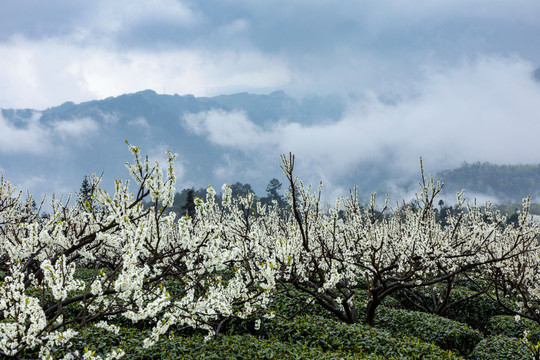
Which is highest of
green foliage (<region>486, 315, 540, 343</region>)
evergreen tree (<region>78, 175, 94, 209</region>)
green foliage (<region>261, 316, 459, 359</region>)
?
evergreen tree (<region>78, 175, 94, 209</region>)

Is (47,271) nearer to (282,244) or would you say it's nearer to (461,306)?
(282,244)

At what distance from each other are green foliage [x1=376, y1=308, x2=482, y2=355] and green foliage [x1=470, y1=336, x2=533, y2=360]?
66 cm

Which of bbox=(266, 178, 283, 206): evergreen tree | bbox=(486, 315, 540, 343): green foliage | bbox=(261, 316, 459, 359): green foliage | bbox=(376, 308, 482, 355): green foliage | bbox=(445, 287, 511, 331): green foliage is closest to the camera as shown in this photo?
bbox=(261, 316, 459, 359): green foliage

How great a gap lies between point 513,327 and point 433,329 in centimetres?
381

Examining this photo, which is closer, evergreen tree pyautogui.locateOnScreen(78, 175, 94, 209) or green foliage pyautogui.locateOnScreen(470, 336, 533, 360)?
evergreen tree pyautogui.locateOnScreen(78, 175, 94, 209)

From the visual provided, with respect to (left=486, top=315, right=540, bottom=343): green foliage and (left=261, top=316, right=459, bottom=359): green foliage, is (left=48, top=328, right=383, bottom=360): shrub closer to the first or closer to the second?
(left=261, top=316, right=459, bottom=359): green foliage

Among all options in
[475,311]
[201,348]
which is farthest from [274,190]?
[201,348]

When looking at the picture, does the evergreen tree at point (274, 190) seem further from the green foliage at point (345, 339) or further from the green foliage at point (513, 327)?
the green foliage at point (345, 339)

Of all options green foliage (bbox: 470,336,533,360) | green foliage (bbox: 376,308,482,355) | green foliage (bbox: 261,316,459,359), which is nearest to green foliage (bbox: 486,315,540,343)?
green foliage (bbox: 376,308,482,355)

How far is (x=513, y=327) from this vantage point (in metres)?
11.8

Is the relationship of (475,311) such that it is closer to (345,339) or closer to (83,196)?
(345,339)

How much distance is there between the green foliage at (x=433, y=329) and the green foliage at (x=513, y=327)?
1874 millimetres

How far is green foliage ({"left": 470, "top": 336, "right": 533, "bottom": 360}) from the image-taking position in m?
8.59

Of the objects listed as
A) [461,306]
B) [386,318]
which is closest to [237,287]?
[386,318]
